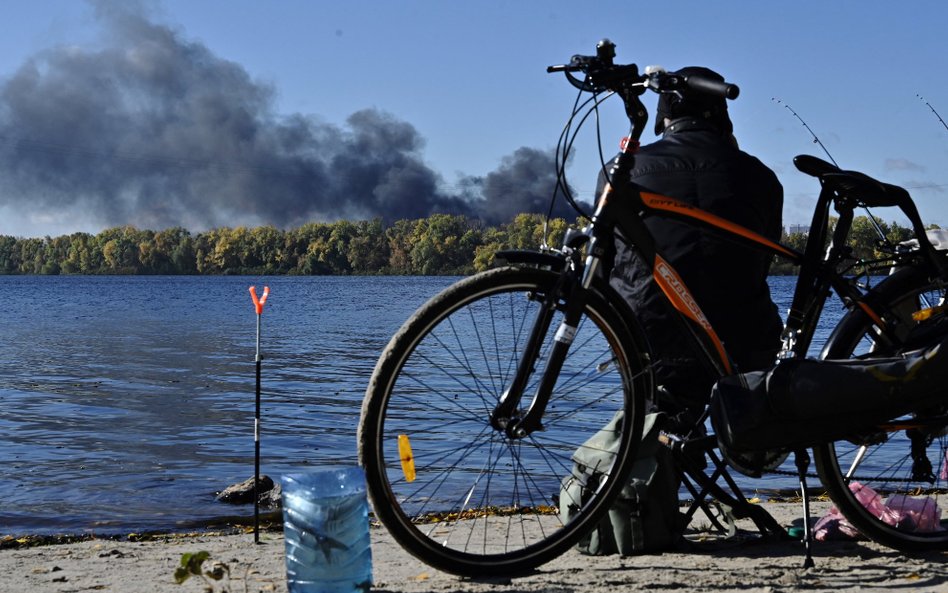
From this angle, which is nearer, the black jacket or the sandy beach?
the sandy beach

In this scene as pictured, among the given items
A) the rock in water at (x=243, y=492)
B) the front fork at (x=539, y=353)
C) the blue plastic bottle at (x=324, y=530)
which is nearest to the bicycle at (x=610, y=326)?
the front fork at (x=539, y=353)

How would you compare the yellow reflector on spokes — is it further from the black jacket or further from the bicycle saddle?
the bicycle saddle

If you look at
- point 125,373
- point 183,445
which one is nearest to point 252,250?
point 125,373

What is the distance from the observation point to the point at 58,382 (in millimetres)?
24547

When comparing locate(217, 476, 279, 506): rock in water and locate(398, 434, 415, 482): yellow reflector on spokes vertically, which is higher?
locate(398, 434, 415, 482): yellow reflector on spokes

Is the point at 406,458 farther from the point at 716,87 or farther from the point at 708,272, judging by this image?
the point at 716,87

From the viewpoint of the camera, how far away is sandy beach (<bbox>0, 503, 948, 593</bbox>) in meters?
4.21

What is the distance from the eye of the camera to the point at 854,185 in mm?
4633

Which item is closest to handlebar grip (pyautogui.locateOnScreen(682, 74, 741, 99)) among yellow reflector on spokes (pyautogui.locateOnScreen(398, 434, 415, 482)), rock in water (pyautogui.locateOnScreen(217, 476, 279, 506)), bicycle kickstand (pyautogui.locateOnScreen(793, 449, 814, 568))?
bicycle kickstand (pyautogui.locateOnScreen(793, 449, 814, 568))

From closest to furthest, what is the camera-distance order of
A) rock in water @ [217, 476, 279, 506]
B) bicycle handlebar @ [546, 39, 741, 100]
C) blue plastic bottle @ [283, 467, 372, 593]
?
blue plastic bottle @ [283, 467, 372, 593]
bicycle handlebar @ [546, 39, 741, 100]
rock in water @ [217, 476, 279, 506]

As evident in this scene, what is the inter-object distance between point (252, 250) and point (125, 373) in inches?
6282

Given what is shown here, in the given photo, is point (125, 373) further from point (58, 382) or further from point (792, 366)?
point (792, 366)

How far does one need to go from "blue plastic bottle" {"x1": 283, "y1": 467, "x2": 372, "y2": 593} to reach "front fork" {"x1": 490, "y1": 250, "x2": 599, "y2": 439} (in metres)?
0.58

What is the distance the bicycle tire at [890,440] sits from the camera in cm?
464
